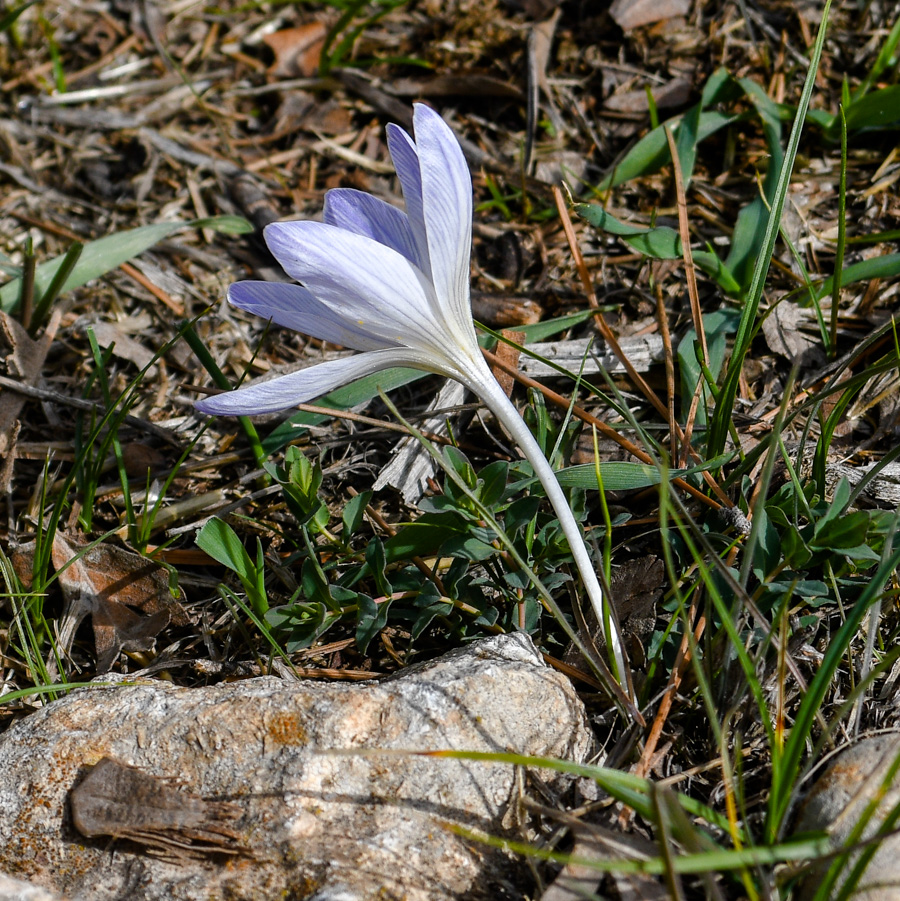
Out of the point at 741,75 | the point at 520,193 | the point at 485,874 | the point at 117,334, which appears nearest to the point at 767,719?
the point at 485,874

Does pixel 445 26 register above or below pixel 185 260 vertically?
above

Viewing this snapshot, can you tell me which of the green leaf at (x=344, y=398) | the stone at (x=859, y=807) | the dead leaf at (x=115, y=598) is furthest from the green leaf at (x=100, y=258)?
the stone at (x=859, y=807)

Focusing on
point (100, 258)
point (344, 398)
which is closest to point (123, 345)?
point (100, 258)

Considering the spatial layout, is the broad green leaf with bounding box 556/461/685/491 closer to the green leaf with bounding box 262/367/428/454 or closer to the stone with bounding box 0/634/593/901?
the stone with bounding box 0/634/593/901

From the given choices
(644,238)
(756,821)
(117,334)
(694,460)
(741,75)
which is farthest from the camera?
(741,75)

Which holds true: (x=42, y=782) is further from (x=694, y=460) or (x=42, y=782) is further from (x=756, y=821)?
(x=694, y=460)

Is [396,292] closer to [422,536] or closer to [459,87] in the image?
[422,536]
